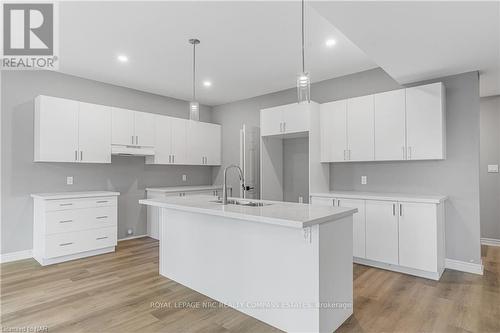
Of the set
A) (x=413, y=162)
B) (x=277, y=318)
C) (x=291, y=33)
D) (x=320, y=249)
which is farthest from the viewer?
(x=413, y=162)

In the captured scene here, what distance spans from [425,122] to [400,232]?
1.38 m

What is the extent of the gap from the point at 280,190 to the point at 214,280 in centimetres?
266

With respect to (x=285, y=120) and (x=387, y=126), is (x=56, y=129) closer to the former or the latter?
(x=285, y=120)

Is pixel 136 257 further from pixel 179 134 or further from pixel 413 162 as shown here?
pixel 413 162

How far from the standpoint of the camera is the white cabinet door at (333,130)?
4129 millimetres

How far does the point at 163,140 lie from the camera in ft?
17.0

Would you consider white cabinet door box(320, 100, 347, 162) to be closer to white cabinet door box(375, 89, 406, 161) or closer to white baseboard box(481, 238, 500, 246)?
white cabinet door box(375, 89, 406, 161)

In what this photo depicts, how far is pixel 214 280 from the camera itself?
2744mm

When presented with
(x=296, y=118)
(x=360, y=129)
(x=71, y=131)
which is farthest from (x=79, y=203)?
(x=360, y=129)

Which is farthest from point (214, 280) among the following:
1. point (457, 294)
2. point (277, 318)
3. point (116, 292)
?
point (457, 294)

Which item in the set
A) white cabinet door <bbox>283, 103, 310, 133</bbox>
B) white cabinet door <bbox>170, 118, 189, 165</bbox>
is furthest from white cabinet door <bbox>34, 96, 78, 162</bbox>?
white cabinet door <bbox>283, 103, 310, 133</bbox>

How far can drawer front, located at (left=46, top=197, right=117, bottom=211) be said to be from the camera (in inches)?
147

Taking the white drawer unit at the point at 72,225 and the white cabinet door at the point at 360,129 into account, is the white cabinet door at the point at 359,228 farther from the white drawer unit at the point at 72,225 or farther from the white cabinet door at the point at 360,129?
the white drawer unit at the point at 72,225

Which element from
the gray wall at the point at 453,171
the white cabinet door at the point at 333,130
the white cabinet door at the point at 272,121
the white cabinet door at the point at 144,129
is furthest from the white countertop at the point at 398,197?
the white cabinet door at the point at 144,129
